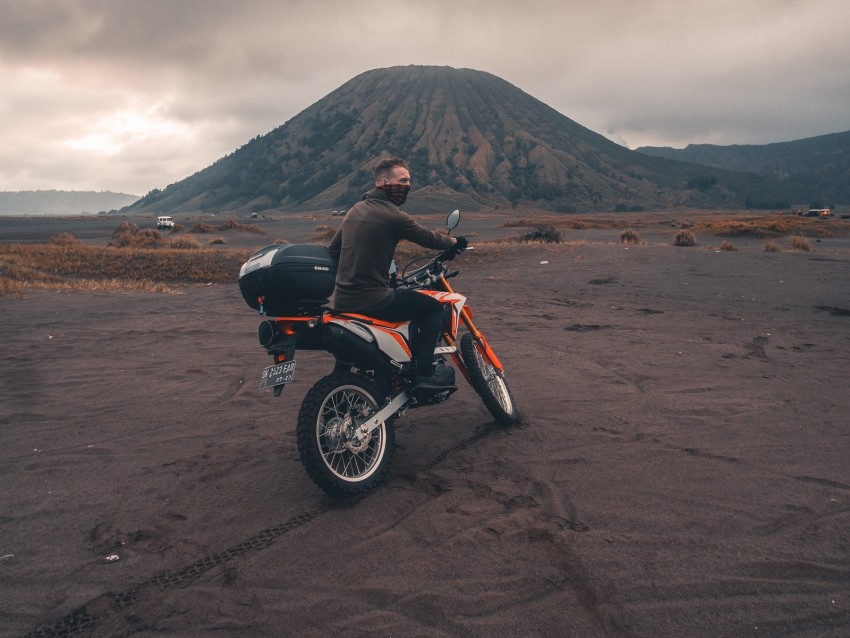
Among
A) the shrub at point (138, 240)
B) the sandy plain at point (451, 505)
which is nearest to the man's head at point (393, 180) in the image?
the sandy plain at point (451, 505)

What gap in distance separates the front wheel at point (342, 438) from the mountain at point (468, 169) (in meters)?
116

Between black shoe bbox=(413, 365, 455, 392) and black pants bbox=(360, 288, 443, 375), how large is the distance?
51 mm

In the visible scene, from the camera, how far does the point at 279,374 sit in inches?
169

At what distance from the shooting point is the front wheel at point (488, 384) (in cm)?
565

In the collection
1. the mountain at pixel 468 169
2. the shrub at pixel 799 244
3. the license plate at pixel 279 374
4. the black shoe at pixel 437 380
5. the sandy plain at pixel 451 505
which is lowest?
the sandy plain at pixel 451 505

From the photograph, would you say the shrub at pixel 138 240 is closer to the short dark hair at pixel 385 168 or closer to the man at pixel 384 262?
the short dark hair at pixel 385 168

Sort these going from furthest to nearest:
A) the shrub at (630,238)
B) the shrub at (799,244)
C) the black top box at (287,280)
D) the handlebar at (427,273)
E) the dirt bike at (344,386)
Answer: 1. the shrub at (630,238)
2. the shrub at (799,244)
3. the handlebar at (427,273)
4. the black top box at (287,280)
5. the dirt bike at (344,386)

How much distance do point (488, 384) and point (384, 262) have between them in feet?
5.28

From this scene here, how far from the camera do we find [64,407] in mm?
6551

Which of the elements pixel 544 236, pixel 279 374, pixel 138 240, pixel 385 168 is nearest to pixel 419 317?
pixel 385 168

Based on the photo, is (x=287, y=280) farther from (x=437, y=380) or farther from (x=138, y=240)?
(x=138, y=240)

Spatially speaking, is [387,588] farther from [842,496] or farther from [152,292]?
[152,292]

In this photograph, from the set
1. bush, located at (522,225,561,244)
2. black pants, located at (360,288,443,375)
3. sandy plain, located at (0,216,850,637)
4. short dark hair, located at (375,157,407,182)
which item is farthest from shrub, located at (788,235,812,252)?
short dark hair, located at (375,157,407,182)

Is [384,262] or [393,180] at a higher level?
[393,180]
